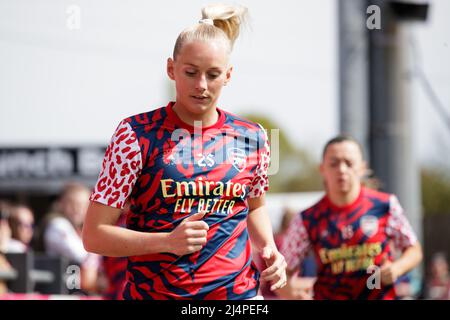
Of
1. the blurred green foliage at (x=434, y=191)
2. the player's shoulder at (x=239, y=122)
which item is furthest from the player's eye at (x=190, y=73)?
the blurred green foliage at (x=434, y=191)

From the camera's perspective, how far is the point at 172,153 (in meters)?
4.14

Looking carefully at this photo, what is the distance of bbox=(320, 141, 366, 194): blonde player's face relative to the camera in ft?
21.7

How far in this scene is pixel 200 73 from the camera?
160 inches

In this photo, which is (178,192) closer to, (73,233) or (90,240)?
(90,240)

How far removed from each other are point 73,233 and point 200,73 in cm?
641

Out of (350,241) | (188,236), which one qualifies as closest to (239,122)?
(188,236)

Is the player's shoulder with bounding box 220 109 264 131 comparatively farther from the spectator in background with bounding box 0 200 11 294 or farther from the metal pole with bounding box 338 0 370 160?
the spectator in background with bounding box 0 200 11 294

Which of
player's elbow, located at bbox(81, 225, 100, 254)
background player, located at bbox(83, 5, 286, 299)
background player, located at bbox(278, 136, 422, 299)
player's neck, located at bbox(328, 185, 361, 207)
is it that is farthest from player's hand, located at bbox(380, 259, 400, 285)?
player's elbow, located at bbox(81, 225, 100, 254)

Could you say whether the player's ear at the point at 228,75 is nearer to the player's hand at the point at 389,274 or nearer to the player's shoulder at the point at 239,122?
the player's shoulder at the point at 239,122

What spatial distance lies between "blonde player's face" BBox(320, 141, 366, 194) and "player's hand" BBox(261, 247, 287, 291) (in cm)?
241

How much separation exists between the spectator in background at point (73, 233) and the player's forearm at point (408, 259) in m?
4.12
